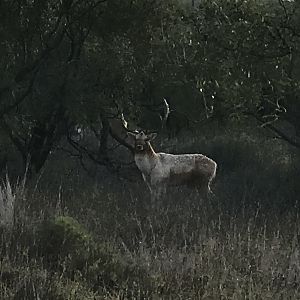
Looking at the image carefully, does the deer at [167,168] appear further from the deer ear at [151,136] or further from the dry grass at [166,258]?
the dry grass at [166,258]

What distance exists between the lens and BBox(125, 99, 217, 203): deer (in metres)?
12.6

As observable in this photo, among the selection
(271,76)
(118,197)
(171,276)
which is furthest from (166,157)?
(171,276)

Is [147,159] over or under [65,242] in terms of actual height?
under

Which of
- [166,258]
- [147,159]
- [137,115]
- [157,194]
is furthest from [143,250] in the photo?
[137,115]

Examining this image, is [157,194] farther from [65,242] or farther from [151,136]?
[65,242]

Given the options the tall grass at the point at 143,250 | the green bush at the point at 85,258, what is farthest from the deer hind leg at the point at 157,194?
the green bush at the point at 85,258

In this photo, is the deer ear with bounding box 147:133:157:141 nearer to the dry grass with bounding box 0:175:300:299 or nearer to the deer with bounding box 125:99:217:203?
the deer with bounding box 125:99:217:203

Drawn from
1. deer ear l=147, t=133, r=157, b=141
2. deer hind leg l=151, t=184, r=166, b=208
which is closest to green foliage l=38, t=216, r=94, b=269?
deer hind leg l=151, t=184, r=166, b=208

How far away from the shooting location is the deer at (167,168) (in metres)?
12.6

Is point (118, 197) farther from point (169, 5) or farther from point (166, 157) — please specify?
point (169, 5)

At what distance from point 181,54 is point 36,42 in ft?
8.74

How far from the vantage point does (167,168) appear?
12.7 m

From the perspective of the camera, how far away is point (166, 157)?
12758 mm

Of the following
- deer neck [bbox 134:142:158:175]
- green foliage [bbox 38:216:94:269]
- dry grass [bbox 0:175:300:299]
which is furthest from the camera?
deer neck [bbox 134:142:158:175]
